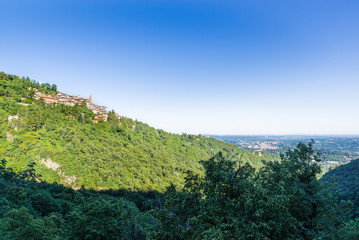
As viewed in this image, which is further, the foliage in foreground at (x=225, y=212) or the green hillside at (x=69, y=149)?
the green hillside at (x=69, y=149)

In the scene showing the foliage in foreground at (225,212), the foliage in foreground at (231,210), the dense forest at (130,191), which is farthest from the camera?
the dense forest at (130,191)

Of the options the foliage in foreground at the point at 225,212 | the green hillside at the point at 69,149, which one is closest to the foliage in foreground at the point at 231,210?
the foliage in foreground at the point at 225,212

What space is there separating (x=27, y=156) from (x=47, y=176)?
6.99 meters

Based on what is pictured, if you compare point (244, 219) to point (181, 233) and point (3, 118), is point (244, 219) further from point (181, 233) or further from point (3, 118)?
point (3, 118)

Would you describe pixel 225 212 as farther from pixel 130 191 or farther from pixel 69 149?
pixel 69 149

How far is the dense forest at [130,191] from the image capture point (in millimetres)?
8320

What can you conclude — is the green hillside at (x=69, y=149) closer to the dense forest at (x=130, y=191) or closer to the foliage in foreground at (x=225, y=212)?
the dense forest at (x=130, y=191)

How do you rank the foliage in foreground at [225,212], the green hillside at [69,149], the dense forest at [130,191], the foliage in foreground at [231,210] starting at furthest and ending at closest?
the green hillside at [69,149]
the dense forest at [130,191]
the foliage in foreground at [225,212]
the foliage in foreground at [231,210]

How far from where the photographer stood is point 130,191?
5172cm

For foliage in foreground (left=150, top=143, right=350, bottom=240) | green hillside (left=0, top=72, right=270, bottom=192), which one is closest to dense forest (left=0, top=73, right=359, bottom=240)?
foliage in foreground (left=150, top=143, right=350, bottom=240)

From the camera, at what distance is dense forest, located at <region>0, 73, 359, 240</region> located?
8.32 m

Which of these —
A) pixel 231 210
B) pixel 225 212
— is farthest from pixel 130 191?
pixel 231 210

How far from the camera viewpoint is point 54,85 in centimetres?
10244

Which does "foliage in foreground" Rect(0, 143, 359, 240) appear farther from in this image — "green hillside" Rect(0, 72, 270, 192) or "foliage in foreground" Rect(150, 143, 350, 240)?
"green hillside" Rect(0, 72, 270, 192)
